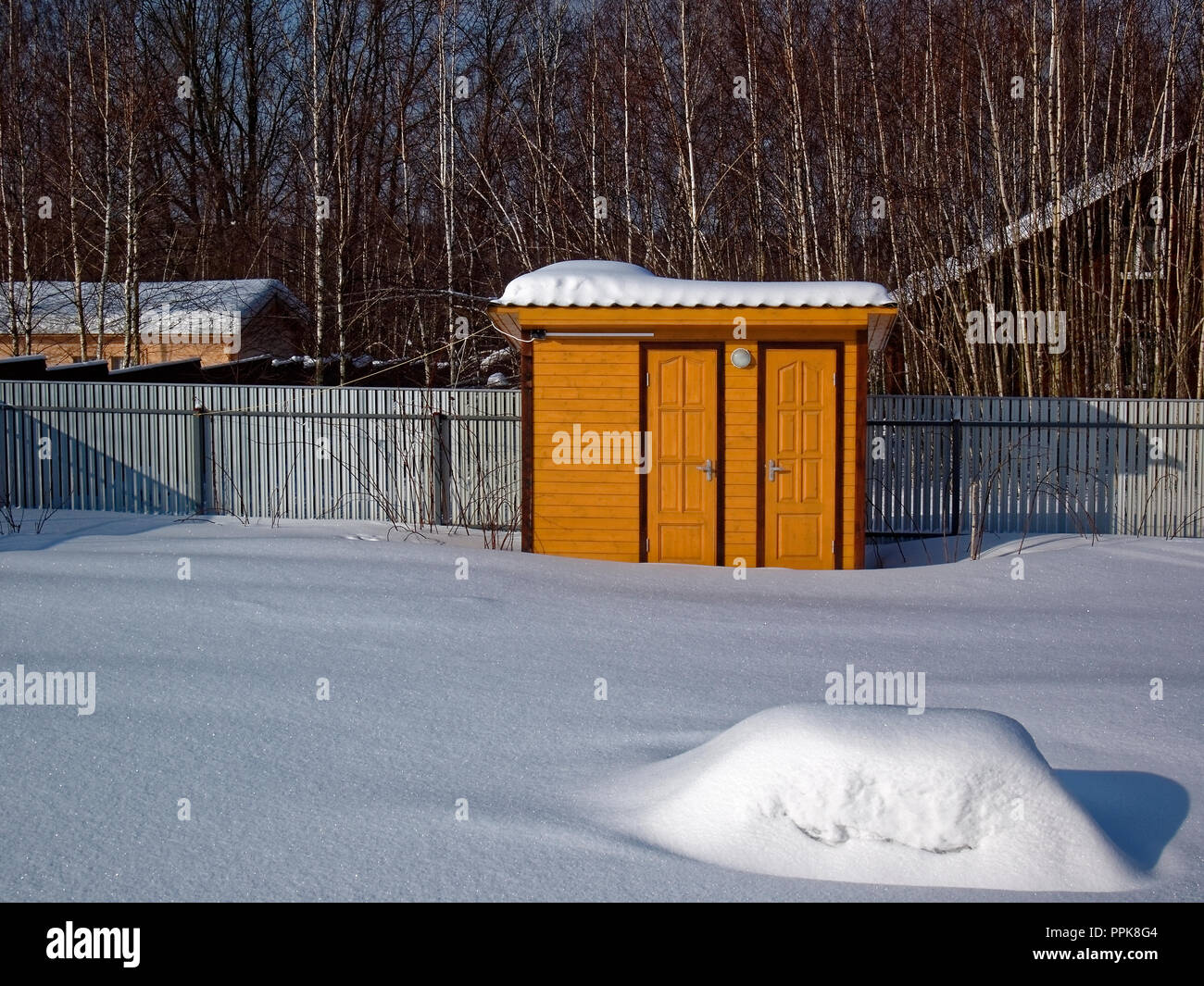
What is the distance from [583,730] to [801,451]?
6180 mm

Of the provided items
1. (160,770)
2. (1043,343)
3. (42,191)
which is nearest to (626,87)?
(1043,343)

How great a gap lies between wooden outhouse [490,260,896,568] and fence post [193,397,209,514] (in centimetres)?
544

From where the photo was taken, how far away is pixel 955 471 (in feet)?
48.0

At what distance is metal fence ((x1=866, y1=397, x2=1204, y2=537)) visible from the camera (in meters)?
14.6

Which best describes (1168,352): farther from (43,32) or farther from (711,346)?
(43,32)

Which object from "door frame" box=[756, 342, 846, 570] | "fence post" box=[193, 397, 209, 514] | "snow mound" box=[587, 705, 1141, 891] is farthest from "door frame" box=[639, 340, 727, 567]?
"snow mound" box=[587, 705, 1141, 891]

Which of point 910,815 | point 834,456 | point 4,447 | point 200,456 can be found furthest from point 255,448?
point 910,815

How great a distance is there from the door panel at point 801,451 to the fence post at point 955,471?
3529mm

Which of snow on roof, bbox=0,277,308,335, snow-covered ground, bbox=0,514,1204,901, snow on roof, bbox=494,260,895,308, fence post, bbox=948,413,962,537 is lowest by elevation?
snow-covered ground, bbox=0,514,1204,901

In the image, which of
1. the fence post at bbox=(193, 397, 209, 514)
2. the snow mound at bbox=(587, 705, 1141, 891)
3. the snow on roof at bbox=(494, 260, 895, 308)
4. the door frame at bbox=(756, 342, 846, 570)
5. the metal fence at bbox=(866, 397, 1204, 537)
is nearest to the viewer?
the snow mound at bbox=(587, 705, 1141, 891)

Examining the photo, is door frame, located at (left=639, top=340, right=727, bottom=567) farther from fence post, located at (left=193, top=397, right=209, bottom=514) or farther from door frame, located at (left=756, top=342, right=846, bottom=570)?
fence post, located at (left=193, top=397, right=209, bottom=514)

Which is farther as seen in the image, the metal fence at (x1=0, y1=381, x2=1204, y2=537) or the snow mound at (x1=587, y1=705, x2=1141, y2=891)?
the metal fence at (x1=0, y1=381, x2=1204, y2=537)

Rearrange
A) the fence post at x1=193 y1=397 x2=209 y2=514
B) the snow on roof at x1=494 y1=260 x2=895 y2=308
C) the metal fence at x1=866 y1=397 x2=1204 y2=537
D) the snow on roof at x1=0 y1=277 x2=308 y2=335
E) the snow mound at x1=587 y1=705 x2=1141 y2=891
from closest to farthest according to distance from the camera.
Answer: the snow mound at x1=587 y1=705 x2=1141 y2=891, the snow on roof at x1=494 y1=260 x2=895 y2=308, the metal fence at x1=866 y1=397 x2=1204 y2=537, the fence post at x1=193 y1=397 x2=209 y2=514, the snow on roof at x1=0 y1=277 x2=308 y2=335

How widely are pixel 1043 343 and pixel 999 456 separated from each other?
12.5 feet
